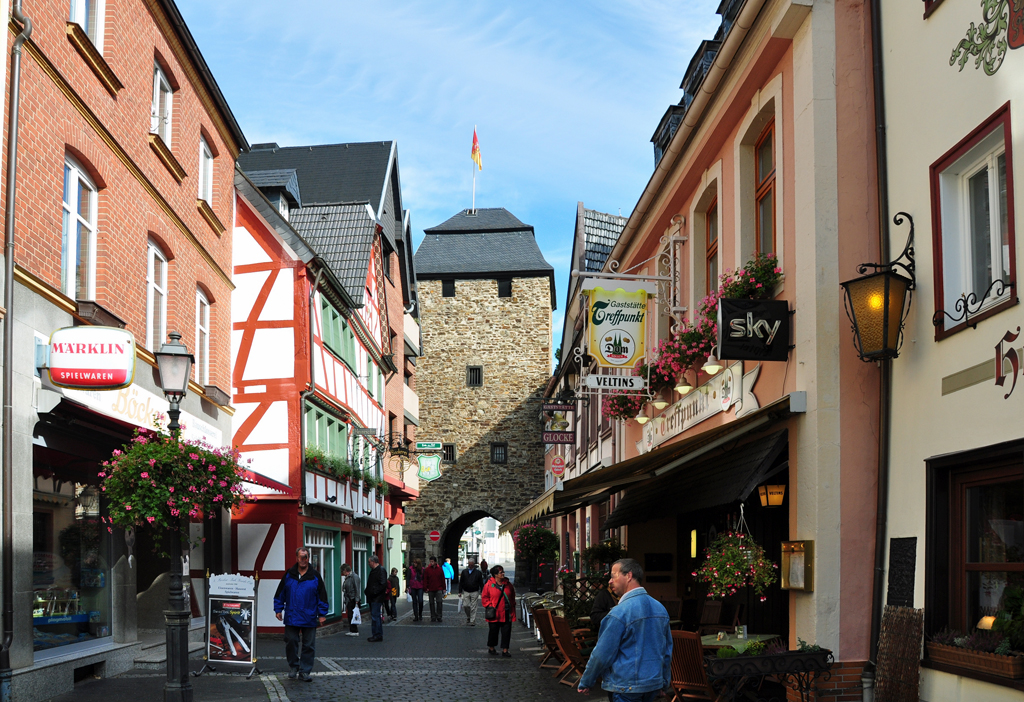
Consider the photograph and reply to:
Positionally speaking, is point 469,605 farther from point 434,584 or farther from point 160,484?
point 160,484

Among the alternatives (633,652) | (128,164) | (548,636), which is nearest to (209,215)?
(128,164)

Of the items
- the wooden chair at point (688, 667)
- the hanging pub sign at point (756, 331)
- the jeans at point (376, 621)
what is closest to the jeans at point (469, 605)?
the jeans at point (376, 621)

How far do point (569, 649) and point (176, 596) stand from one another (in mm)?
4271

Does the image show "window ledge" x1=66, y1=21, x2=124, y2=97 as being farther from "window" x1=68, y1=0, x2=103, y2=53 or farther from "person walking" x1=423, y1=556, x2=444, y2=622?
"person walking" x1=423, y1=556, x2=444, y2=622

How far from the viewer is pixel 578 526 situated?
84.0 ft

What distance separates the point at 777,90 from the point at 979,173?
264 centimetres

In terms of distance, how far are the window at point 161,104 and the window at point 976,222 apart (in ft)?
31.5

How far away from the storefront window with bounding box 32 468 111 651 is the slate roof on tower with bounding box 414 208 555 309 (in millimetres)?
33162

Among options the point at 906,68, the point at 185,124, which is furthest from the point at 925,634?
the point at 185,124

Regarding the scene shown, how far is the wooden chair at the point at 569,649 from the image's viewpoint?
11.1 metres

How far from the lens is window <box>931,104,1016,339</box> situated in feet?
20.5

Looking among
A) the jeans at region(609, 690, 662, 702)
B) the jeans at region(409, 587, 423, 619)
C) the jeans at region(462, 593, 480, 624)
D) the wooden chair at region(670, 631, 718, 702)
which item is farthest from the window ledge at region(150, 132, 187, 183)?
the jeans at region(409, 587, 423, 619)

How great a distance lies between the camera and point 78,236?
10.8 m

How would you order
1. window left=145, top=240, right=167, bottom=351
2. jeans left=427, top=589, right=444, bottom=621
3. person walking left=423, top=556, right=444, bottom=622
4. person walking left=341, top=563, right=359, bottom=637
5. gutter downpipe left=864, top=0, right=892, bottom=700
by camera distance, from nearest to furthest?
gutter downpipe left=864, top=0, right=892, bottom=700 → window left=145, top=240, right=167, bottom=351 → person walking left=341, top=563, right=359, bottom=637 → person walking left=423, top=556, right=444, bottom=622 → jeans left=427, top=589, right=444, bottom=621
